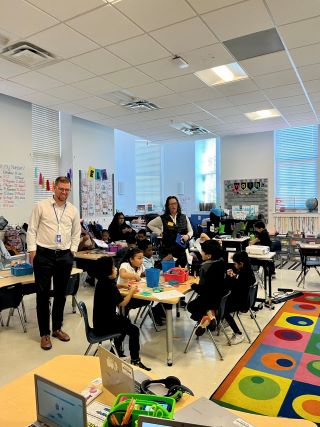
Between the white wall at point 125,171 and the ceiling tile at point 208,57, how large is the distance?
17.5ft

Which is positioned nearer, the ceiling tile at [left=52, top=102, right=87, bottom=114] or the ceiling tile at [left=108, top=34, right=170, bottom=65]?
the ceiling tile at [left=108, top=34, right=170, bottom=65]

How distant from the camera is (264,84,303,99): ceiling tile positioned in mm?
5273

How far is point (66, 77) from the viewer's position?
473cm

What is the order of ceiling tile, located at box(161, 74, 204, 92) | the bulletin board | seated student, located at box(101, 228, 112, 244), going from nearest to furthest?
ceiling tile, located at box(161, 74, 204, 92), seated student, located at box(101, 228, 112, 244), the bulletin board

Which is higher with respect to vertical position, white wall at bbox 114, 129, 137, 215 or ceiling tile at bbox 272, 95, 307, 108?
ceiling tile at bbox 272, 95, 307, 108

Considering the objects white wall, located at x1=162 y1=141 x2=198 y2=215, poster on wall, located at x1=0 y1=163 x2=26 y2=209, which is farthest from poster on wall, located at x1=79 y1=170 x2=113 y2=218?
white wall, located at x1=162 y1=141 x2=198 y2=215

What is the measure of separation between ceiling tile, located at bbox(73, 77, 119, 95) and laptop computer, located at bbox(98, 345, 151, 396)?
4255 mm

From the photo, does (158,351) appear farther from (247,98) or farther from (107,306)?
(247,98)

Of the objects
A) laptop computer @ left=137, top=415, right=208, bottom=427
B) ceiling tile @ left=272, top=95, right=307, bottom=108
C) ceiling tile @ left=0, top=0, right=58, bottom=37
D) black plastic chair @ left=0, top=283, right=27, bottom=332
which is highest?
ceiling tile @ left=272, top=95, right=307, bottom=108

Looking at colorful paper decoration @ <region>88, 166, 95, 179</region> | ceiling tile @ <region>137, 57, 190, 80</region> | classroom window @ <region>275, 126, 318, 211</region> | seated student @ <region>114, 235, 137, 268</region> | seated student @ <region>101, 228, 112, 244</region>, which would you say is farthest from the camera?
classroom window @ <region>275, 126, 318, 211</region>

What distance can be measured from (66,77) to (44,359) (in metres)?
3.61

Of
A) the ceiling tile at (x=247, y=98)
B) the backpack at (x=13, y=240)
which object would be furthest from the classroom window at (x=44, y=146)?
the ceiling tile at (x=247, y=98)

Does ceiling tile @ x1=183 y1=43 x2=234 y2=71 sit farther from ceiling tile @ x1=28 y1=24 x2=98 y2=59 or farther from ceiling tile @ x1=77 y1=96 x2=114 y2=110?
ceiling tile @ x1=77 y1=96 x2=114 y2=110

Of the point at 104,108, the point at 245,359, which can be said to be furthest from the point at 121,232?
the point at 245,359
